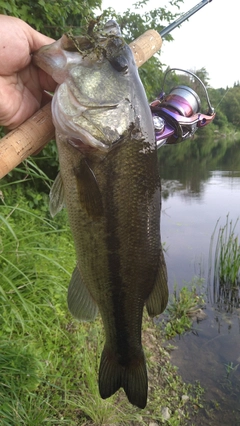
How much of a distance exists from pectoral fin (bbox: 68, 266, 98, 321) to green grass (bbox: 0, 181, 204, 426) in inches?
33.3

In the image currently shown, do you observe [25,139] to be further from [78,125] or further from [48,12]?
[48,12]

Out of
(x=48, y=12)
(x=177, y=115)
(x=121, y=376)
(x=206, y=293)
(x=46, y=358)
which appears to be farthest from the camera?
(x=206, y=293)

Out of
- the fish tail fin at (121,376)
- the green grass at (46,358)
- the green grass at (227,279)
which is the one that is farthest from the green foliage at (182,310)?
the fish tail fin at (121,376)

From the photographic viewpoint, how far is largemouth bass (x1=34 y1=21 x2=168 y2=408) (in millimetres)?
1534

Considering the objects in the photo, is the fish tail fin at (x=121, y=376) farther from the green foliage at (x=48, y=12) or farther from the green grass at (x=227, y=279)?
the green grass at (x=227, y=279)

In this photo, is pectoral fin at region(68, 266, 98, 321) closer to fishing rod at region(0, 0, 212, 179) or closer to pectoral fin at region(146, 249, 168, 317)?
pectoral fin at region(146, 249, 168, 317)

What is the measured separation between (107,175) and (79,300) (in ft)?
2.22

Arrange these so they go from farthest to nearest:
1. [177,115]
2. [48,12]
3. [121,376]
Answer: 1. [48,12]
2. [177,115]
3. [121,376]

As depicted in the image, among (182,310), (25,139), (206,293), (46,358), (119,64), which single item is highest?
(119,64)

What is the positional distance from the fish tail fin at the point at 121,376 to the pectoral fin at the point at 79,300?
10.4 inches

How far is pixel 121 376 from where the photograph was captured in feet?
6.25

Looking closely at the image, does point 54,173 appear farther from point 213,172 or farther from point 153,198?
point 213,172

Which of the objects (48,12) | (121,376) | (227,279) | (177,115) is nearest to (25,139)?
(121,376)

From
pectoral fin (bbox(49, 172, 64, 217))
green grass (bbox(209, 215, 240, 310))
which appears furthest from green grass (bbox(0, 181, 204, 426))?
green grass (bbox(209, 215, 240, 310))
